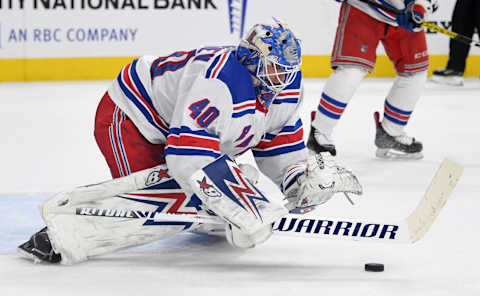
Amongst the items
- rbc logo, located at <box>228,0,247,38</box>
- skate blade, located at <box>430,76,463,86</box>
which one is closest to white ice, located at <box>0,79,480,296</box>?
skate blade, located at <box>430,76,463,86</box>

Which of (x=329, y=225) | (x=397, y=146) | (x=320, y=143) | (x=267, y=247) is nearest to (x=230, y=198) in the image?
(x=329, y=225)

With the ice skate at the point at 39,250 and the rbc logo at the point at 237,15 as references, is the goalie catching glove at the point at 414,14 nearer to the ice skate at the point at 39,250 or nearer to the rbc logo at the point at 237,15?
the ice skate at the point at 39,250

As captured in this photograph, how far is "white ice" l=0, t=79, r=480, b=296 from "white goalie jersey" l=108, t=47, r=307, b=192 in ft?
0.82

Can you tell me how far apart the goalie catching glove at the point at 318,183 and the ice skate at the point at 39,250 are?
0.65 m

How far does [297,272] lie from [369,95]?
3.70m

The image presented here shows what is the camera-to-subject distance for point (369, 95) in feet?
19.5

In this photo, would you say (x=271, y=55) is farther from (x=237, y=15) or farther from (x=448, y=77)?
(x=448, y=77)

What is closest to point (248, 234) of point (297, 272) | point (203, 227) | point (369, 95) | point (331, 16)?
point (297, 272)

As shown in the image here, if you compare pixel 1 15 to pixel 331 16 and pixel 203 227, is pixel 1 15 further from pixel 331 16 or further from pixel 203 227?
pixel 203 227

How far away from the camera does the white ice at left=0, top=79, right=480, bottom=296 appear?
2.22 m

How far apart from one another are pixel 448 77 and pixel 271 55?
14.2ft

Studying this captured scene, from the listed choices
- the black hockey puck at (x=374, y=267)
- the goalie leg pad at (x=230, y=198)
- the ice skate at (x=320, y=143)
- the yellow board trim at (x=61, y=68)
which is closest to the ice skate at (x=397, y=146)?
the ice skate at (x=320, y=143)

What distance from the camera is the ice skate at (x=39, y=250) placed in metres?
2.37

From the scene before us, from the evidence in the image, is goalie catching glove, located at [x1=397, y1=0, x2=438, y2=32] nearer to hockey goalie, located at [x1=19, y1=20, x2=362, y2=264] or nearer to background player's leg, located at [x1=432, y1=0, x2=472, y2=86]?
hockey goalie, located at [x1=19, y1=20, x2=362, y2=264]
